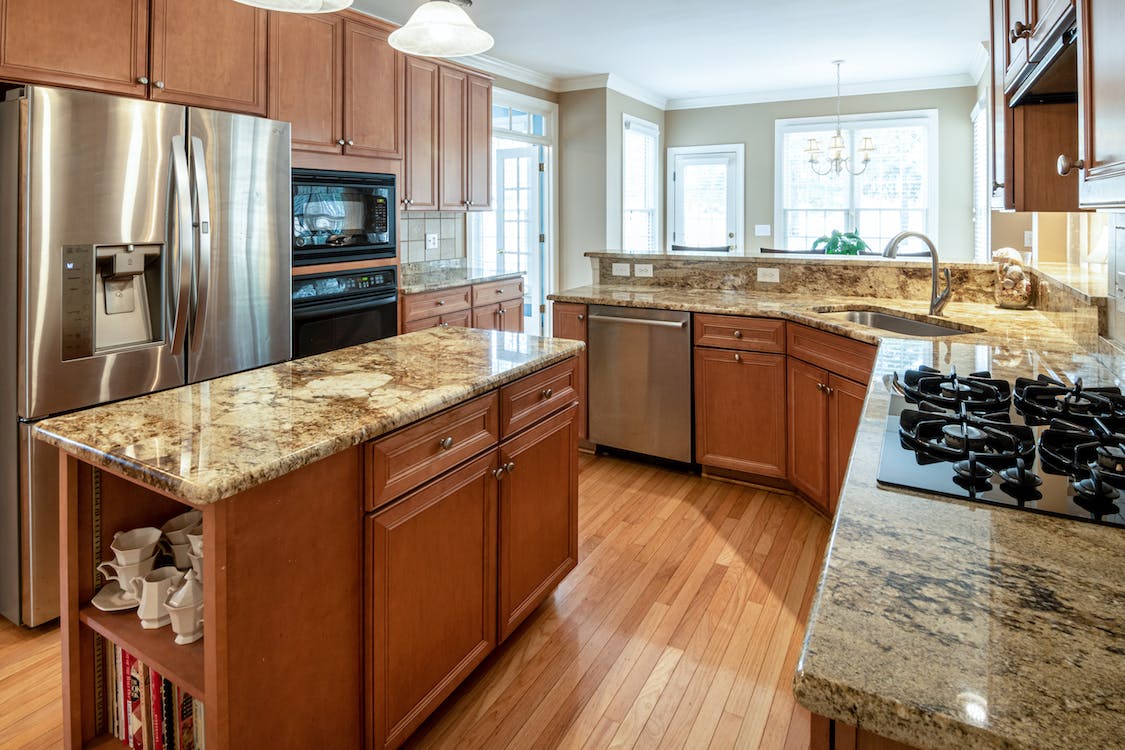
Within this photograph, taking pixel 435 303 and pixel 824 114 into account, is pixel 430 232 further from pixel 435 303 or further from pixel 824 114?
pixel 824 114

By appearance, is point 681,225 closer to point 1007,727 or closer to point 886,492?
point 886,492

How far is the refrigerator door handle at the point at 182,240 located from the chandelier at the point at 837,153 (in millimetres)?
5222

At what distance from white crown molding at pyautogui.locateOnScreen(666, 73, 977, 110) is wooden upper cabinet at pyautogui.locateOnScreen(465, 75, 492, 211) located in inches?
132

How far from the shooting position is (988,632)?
0.64 metres

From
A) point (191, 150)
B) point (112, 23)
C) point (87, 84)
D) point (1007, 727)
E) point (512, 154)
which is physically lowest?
point (1007, 727)

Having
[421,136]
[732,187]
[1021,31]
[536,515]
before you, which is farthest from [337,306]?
[732,187]

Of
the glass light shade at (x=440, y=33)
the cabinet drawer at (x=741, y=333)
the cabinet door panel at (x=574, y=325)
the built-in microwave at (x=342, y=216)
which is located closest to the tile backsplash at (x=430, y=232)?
the built-in microwave at (x=342, y=216)

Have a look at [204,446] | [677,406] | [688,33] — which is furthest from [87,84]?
[688,33]

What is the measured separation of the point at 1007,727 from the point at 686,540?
2359mm

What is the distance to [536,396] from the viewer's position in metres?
2.02

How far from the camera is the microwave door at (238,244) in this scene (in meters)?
2.56

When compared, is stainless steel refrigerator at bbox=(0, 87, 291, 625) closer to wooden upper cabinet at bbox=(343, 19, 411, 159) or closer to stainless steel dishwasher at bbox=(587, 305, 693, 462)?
wooden upper cabinet at bbox=(343, 19, 411, 159)

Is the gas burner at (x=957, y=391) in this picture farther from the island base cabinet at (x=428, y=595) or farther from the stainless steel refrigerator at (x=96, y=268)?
the stainless steel refrigerator at (x=96, y=268)

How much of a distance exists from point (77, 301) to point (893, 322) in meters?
3.17
